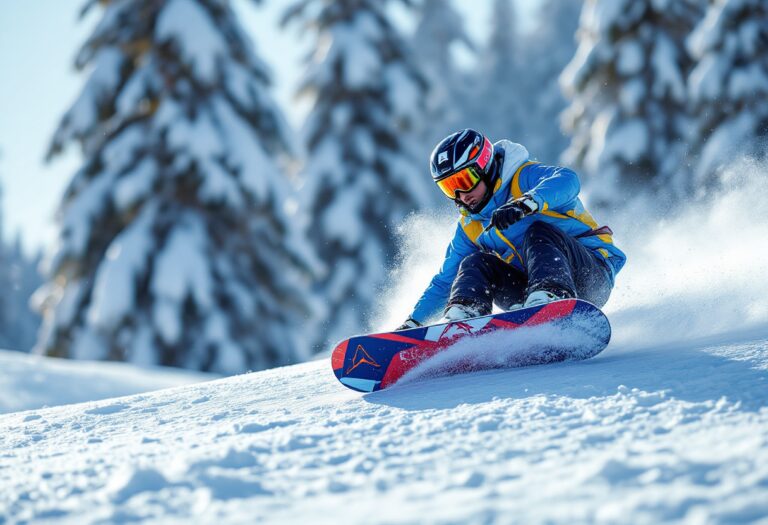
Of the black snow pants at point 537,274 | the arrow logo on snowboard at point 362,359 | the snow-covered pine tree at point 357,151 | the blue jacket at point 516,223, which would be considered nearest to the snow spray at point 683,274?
the black snow pants at point 537,274

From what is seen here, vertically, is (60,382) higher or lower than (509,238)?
lower

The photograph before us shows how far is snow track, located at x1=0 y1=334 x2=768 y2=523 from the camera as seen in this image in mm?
1657

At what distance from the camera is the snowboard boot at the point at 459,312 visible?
3760 millimetres

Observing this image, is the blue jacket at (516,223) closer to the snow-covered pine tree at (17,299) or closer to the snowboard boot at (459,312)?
the snowboard boot at (459,312)

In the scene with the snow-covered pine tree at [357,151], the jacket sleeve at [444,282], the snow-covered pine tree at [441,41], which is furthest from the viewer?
the snow-covered pine tree at [441,41]

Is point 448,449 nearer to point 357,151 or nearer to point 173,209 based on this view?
point 173,209

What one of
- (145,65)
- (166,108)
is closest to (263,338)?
(166,108)

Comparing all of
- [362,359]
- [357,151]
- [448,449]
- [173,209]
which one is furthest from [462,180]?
[357,151]

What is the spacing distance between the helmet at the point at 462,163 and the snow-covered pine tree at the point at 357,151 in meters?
10.4

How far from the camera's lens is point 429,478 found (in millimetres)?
1924

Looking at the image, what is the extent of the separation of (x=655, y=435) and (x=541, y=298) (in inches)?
56.7

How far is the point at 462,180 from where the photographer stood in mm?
4020

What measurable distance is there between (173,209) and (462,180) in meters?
7.17

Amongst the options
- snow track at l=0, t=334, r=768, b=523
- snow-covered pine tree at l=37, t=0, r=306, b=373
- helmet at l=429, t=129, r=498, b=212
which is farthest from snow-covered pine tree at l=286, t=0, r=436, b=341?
snow track at l=0, t=334, r=768, b=523
